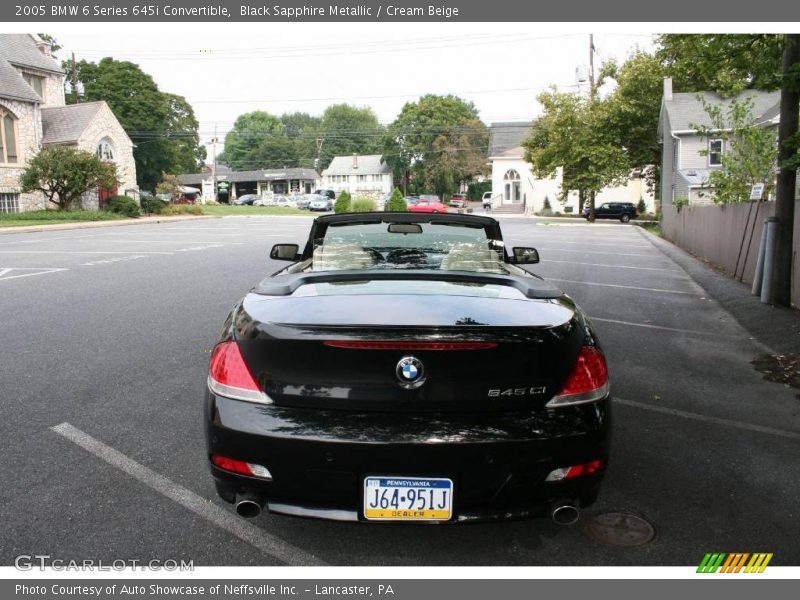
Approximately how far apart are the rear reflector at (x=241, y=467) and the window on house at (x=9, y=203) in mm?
38939

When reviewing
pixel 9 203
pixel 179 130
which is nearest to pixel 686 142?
pixel 9 203

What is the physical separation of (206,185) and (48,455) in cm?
9134

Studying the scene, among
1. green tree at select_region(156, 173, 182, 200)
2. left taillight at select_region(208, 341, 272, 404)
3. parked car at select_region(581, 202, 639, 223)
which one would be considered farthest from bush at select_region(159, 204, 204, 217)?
left taillight at select_region(208, 341, 272, 404)

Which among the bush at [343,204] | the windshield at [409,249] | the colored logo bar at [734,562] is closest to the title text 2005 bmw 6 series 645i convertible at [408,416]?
the colored logo bar at [734,562]

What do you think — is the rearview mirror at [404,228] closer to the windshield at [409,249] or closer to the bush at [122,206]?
the windshield at [409,249]

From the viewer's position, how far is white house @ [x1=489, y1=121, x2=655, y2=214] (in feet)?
181

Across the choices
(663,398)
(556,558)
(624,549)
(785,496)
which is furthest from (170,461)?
(663,398)

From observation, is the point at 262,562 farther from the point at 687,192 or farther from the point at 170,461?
the point at 687,192

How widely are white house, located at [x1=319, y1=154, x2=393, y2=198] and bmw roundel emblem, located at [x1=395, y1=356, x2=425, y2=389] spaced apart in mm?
90022

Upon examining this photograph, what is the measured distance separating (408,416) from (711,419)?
10.8 feet

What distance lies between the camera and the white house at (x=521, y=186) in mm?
55281

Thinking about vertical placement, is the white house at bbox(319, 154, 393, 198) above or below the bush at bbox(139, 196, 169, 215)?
above

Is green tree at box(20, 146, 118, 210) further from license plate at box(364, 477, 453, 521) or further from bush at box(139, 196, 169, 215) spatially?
license plate at box(364, 477, 453, 521)

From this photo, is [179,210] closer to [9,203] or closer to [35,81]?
[9,203]
